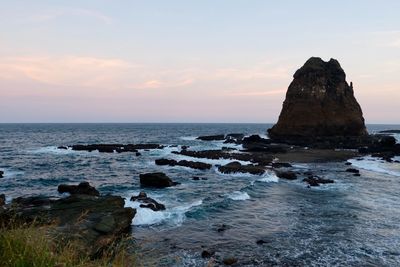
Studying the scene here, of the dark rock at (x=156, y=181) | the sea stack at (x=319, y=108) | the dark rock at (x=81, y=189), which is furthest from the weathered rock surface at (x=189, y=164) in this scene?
the sea stack at (x=319, y=108)

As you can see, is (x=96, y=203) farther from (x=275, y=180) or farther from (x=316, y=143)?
(x=316, y=143)

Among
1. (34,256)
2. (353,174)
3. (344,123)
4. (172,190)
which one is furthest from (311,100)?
(34,256)

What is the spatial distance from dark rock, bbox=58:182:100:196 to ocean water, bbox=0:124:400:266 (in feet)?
8.38

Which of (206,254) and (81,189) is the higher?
(81,189)

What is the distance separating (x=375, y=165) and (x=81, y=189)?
40.8 metres

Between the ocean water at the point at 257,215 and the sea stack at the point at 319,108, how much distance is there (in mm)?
49115

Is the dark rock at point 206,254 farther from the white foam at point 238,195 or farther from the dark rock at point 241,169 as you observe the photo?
the dark rock at point 241,169

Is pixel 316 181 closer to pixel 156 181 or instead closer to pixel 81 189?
pixel 156 181

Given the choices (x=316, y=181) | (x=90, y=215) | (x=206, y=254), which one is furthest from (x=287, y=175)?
(x=90, y=215)

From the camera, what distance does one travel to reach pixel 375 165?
54.1 m

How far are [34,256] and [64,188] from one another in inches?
1133

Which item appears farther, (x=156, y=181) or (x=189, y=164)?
(x=189, y=164)

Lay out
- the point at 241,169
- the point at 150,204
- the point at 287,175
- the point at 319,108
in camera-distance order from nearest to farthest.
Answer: the point at 150,204 < the point at 287,175 < the point at 241,169 < the point at 319,108

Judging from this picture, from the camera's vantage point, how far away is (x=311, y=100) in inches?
3959
